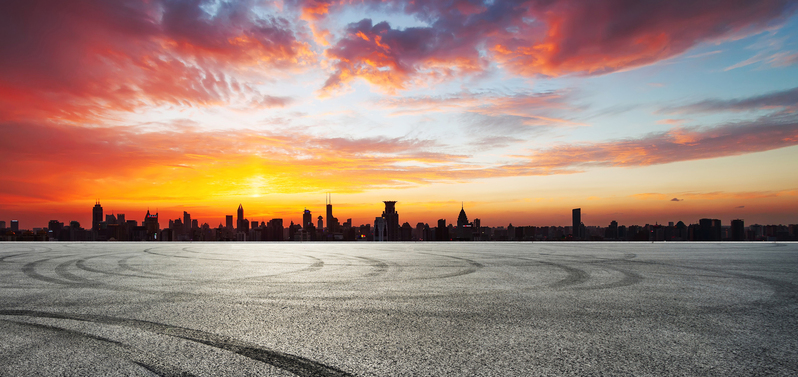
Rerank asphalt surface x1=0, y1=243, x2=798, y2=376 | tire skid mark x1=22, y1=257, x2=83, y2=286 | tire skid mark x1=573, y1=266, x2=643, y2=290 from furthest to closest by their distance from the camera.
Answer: tire skid mark x1=22, y1=257, x2=83, y2=286 → tire skid mark x1=573, y1=266, x2=643, y2=290 → asphalt surface x1=0, y1=243, x2=798, y2=376

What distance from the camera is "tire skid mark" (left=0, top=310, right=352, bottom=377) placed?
549cm

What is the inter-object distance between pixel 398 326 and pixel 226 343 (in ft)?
9.03

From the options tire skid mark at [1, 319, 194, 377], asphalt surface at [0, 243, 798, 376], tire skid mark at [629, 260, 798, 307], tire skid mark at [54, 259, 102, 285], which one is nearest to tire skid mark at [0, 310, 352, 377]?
asphalt surface at [0, 243, 798, 376]

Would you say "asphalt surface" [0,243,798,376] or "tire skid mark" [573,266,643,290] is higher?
"asphalt surface" [0,243,798,376]

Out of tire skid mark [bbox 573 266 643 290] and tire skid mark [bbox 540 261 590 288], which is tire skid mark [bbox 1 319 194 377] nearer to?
tire skid mark [bbox 540 261 590 288]

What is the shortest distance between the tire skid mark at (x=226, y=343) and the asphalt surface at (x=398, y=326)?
1.1 inches

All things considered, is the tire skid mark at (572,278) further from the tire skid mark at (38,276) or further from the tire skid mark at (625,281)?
the tire skid mark at (38,276)

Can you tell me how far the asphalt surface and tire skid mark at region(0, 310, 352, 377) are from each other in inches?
1.1

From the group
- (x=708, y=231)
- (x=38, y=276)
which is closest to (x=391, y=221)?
(x=708, y=231)

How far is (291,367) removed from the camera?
18.2ft

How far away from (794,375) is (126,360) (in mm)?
8222

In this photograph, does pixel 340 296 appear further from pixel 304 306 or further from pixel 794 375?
pixel 794 375

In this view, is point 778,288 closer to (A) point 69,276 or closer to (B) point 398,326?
(B) point 398,326

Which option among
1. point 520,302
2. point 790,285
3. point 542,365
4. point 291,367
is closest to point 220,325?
point 291,367
